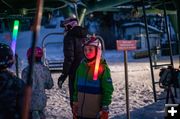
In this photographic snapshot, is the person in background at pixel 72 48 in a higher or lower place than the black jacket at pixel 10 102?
higher

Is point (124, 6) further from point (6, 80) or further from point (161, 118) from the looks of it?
point (6, 80)

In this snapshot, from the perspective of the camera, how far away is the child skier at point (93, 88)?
5043 millimetres

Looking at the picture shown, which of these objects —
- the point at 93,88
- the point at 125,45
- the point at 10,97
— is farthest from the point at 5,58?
the point at 125,45

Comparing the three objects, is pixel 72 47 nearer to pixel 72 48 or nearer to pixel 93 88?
pixel 72 48

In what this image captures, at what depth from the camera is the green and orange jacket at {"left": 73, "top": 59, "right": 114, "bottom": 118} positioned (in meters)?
5.05

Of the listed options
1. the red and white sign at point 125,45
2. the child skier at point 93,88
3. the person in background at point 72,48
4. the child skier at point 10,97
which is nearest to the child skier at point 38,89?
the child skier at point 93,88

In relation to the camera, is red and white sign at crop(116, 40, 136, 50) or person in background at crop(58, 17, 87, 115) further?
person in background at crop(58, 17, 87, 115)

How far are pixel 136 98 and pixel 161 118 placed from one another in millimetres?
3564

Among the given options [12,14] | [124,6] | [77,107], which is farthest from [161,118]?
[124,6]

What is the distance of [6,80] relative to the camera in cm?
342

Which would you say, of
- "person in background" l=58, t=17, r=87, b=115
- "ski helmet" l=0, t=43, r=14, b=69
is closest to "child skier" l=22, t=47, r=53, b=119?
"person in background" l=58, t=17, r=87, b=115

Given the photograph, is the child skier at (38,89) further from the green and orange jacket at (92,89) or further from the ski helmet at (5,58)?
the ski helmet at (5,58)

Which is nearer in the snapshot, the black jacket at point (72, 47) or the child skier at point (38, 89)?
the child skier at point (38, 89)

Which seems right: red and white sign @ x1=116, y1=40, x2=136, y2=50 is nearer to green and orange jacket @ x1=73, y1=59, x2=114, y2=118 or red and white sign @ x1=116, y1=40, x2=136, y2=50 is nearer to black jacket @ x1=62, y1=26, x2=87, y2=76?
black jacket @ x1=62, y1=26, x2=87, y2=76
